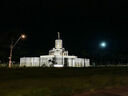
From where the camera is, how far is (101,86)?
15016 millimetres

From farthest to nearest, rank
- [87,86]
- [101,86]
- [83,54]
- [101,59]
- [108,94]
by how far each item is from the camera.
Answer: [83,54] → [101,59] → [101,86] → [87,86] → [108,94]

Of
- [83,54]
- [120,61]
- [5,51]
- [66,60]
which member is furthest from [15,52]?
[120,61]

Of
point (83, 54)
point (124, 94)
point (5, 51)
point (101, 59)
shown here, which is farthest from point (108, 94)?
point (83, 54)

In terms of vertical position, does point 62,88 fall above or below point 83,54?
below

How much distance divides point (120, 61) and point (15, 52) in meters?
46.2

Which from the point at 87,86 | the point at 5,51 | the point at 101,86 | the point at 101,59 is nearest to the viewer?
the point at 87,86

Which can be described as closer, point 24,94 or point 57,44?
point 24,94

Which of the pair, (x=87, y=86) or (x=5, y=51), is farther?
(x=5, y=51)

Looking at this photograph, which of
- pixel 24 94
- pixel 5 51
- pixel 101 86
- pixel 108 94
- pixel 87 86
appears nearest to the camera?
pixel 24 94

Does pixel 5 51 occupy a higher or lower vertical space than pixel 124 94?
higher

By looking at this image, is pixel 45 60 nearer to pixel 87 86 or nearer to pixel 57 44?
pixel 57 44

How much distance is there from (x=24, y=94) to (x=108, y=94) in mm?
4568

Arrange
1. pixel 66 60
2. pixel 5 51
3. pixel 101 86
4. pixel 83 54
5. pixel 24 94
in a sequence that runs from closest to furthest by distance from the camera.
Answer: pixel 24 94
pixel 101 86
pixel 5 51
pixel 66 60
pixel 83 54

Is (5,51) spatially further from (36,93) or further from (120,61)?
(36,93)
